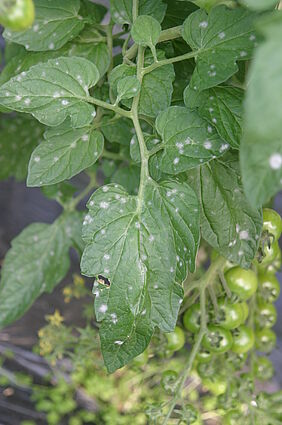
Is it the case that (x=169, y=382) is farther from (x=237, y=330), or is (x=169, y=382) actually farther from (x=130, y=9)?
(x=130, y=9)

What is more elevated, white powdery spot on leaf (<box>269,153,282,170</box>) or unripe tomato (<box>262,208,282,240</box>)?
white powdery spot on leaf (<box>269,153,282,170</box>)

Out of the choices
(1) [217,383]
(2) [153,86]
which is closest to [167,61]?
(2) [153,86]

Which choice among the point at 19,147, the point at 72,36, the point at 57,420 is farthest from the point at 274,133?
the point at 57,420

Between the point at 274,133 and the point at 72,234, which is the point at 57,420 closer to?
the point at 72,234

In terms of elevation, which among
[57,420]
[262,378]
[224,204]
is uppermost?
[224,204]

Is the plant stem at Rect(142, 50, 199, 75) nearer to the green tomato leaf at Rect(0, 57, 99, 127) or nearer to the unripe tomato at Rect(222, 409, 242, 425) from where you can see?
the green tomato leaf at Rect(0, 57, 99, 127)

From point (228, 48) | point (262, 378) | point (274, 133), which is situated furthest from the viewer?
point (262, 378)

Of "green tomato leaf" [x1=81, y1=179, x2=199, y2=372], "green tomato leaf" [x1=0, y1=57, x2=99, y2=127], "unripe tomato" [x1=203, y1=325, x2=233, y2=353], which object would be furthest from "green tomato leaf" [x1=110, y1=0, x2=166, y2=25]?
"unripe tomato" [x1=203, y1=325, x2=233, y2=353]
